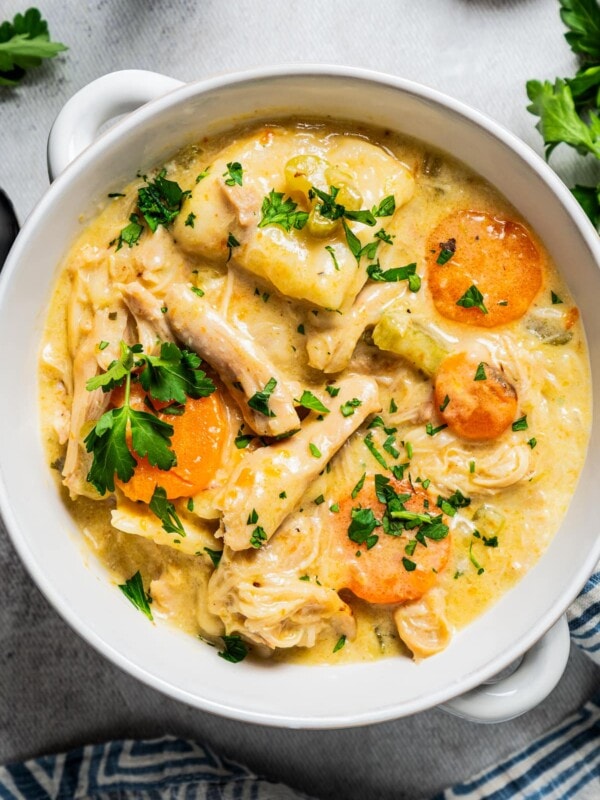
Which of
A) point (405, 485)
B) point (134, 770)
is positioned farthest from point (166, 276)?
point (134, 770)

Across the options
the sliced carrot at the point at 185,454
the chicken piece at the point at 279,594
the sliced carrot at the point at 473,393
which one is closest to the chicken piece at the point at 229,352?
the sliced carrot at the point at 185,454

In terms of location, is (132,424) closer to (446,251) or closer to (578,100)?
(446,251)

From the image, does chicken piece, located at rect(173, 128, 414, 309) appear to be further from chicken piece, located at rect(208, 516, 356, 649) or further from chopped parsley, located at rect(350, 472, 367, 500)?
chicken piece, located at rect(208, 516, 356, 649)

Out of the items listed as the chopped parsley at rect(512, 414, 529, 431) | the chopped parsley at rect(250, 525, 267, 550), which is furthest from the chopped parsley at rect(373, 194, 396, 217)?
the chopped parsley at rect(250, 525, 267, 550)

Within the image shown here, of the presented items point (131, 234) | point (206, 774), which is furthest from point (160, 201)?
point (206, 774)

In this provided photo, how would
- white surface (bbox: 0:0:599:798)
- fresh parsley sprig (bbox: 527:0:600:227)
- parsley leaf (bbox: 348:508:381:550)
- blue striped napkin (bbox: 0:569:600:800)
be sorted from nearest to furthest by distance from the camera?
parsley leaf (bbox: 348:508:381:550) < fresh parsley sprig (bbox: 527:0:600:227) < white surface (bbox: 0:0:599:798) < blue striped napkin (bbox: 0:569:600:800)

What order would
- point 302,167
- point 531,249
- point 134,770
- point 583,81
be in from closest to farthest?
point 302,167 < point 531,249 < point 583,81 < point 134,770

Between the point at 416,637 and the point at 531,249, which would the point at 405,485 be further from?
the point at 531,249
